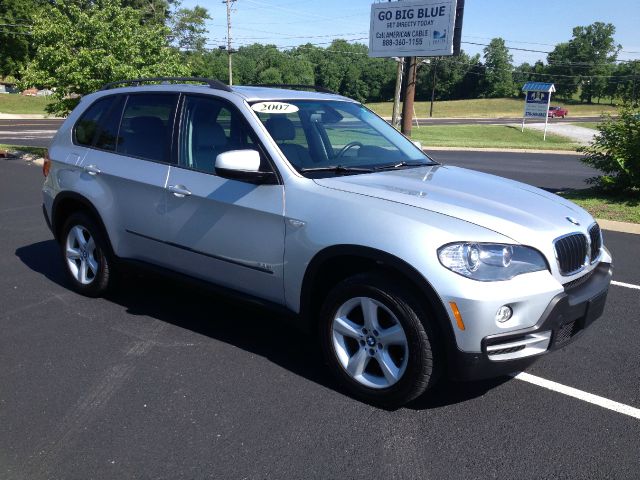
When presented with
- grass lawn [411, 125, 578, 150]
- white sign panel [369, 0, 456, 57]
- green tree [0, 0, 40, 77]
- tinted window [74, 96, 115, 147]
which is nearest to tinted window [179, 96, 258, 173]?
tinted window [74, 96, 115, 147]

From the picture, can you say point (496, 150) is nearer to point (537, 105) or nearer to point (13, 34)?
point (537, 105)

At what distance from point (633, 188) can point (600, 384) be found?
7.67 m

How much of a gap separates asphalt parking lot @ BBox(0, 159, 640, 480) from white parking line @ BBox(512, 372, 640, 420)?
0.04 m

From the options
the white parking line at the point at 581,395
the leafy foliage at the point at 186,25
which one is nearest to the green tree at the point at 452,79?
the leafy foliage at the point at 186,25

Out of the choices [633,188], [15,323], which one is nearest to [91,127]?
[15,323]

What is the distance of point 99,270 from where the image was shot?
5.07 meters

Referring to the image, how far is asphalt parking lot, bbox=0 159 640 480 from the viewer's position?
290 cm

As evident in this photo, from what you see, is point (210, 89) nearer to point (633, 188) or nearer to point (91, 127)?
point (91, 127)

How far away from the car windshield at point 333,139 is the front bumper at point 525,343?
1.47 m

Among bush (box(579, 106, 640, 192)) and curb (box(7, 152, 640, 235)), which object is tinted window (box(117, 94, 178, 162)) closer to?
curb (box(7, 152, 640, 235))

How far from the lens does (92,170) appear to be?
494 cm

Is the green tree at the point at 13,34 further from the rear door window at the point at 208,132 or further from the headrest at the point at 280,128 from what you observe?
the headrest at the point at 280,128

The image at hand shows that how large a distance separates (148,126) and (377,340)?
2578 millimetres

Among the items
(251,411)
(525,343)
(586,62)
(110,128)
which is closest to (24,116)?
(110,128)
